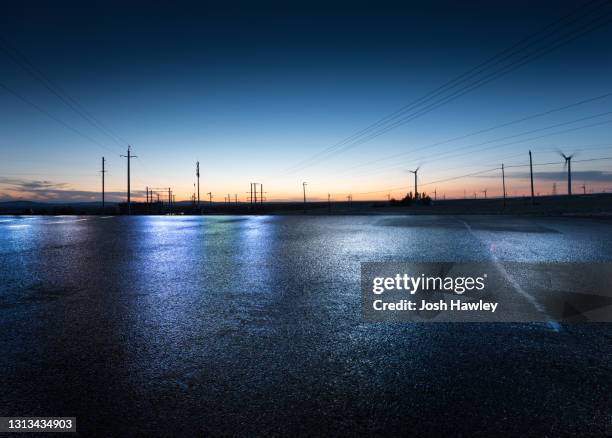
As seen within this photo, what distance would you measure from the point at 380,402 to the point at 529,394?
115 cm

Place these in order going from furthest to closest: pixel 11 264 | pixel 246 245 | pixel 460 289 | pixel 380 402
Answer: pixel 246 245 → pixel 11 264 → pixel 460 289 → pixel 380 402

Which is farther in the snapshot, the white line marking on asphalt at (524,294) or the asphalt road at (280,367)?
the white line marking on asphalt at (524,294)

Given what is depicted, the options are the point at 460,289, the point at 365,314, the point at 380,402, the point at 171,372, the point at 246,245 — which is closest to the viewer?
the point at 380,402

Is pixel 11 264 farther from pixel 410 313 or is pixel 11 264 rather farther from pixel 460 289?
pixel 460 289

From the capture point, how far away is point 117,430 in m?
2.35

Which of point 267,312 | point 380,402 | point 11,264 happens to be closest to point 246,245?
point 11,264

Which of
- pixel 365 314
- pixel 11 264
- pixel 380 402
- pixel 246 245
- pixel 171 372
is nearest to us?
pixel 380 402

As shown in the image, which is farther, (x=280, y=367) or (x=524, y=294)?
(x=524, y=294)

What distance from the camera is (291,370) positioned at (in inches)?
123

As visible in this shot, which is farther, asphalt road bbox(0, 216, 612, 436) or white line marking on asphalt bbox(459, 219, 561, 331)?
white line marking on asphalt bbox(459, 219, 561, 331)

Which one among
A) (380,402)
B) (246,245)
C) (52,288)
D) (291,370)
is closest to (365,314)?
(291,370)

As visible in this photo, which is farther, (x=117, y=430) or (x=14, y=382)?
(x=14, y=382)

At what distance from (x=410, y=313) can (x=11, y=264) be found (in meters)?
9.94

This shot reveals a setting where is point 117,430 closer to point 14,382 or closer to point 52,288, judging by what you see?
point 14,382
